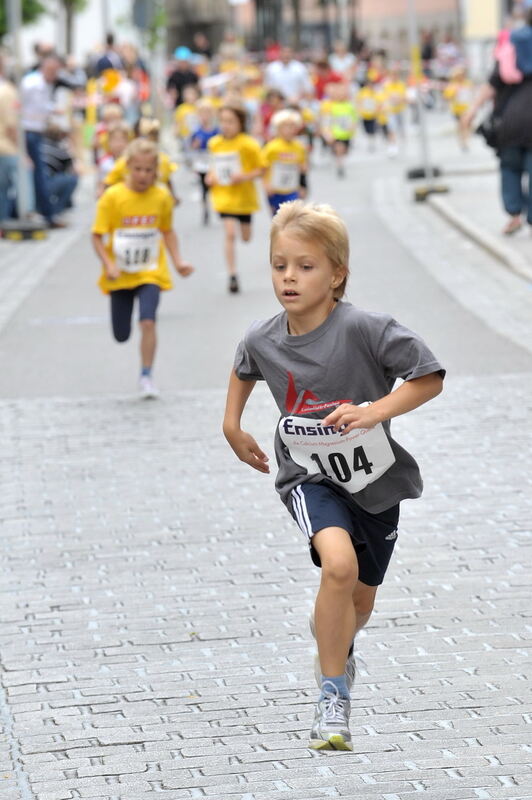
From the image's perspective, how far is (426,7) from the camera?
8531cm

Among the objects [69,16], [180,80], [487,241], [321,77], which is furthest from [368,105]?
[69,16]

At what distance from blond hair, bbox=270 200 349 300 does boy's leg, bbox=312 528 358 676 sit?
0.71 m

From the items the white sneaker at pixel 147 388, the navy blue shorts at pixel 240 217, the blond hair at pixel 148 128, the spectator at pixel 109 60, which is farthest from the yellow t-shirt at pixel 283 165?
the spectator at pixel 109 60

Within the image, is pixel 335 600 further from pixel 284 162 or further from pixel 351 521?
pixel 284 162

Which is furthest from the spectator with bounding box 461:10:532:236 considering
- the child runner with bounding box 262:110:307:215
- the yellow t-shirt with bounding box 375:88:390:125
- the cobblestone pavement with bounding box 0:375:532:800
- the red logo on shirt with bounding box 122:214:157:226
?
→ the yellow t-shirt with bounding box 375:88:390:125

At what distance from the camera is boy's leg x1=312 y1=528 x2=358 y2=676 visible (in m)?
4.28

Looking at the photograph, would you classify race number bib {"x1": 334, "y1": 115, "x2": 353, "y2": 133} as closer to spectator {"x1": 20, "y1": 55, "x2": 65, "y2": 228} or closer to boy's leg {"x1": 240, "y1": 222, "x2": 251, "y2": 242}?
spectator {"x1": 20, "y1": 55, "x2": 65, "y2": 228}

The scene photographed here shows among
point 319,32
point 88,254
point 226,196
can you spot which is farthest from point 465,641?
point 319,32

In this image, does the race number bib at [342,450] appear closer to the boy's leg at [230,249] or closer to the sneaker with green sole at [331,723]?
the sneaker with green sole at [331,723]

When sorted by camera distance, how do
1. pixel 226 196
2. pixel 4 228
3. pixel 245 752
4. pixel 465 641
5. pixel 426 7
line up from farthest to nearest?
pixel 426 7
pixel 4 228
pixel 226 196
pixel 465 641
pixel 245 752

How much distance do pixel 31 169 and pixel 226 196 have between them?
20.9 feet

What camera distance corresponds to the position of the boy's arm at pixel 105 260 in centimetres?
1017

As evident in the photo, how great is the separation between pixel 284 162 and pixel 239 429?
11.8 m

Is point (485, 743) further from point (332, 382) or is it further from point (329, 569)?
point (332, 382)
